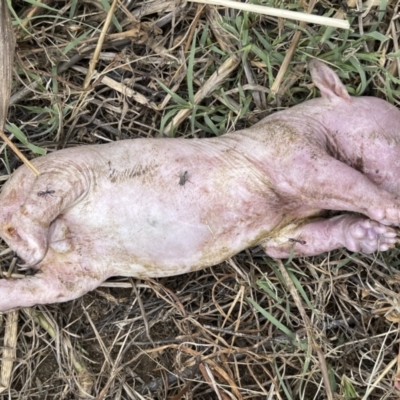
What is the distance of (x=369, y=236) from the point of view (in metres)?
3.43

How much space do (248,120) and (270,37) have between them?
0.56 meters

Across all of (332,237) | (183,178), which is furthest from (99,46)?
(332,237)

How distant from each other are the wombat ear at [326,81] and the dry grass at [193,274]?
0.15 m

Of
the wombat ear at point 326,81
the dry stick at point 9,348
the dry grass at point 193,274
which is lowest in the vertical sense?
the dry stick at point 9,348

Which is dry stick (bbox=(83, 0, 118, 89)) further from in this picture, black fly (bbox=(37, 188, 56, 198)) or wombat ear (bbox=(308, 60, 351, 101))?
wombat ear (bbox=(308, 60, 351, 101))

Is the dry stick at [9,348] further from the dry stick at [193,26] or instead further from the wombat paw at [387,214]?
the wombat paw at [387,214]

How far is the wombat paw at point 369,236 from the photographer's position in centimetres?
339

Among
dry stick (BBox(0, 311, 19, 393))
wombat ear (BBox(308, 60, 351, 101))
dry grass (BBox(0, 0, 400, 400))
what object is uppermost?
wombat ear (BBox(308, 60, 351, 101))

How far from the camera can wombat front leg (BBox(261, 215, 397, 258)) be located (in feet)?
11.2

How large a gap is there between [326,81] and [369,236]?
38.8 inches

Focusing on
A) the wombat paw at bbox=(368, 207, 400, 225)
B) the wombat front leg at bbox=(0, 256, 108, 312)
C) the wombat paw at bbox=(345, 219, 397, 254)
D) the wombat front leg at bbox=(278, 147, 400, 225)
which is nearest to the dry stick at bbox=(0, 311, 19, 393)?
the wombat front leg at bbox=(0, 256, 108, 312)

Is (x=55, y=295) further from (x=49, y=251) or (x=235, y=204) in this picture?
(x=235, y=204)

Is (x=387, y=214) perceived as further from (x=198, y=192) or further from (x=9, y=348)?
(x=9, y=348)

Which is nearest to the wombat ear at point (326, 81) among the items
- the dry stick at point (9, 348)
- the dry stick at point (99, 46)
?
the dry stick at point (99, 46)
